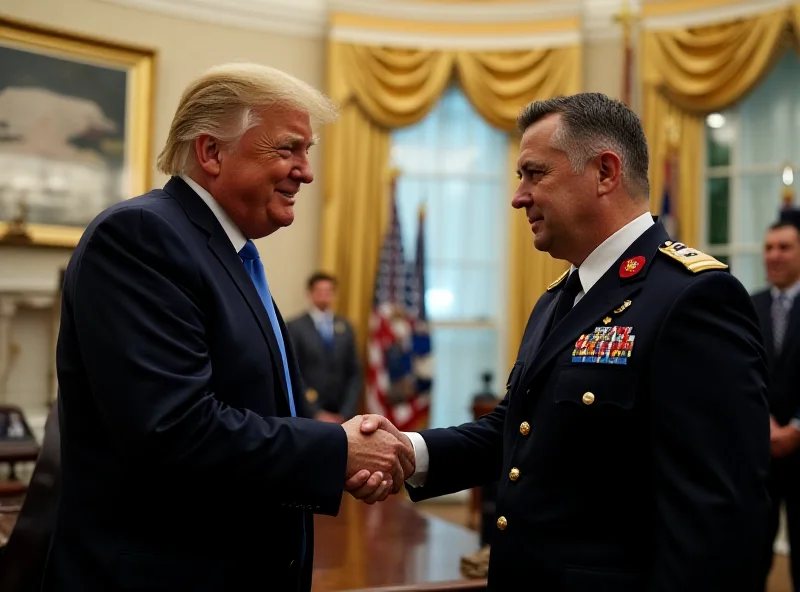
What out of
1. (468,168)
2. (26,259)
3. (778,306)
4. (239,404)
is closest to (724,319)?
(239,404)

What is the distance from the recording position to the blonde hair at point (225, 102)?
186cm

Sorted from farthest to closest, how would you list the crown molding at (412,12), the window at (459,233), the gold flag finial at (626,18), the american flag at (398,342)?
the window at (459,233) < the crown molding at (412,12) < the american flag at (398,342) < the gold flag finial at (626,18)

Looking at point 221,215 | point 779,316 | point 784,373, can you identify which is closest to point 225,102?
point 221,215

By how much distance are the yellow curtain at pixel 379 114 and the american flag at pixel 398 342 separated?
0.18 m

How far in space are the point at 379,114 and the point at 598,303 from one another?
574 cm

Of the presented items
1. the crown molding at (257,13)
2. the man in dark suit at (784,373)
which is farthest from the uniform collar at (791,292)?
the crown molding at (257,13)

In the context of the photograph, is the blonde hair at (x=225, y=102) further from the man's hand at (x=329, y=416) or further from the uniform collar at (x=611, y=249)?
the man's hand at (x=329, y=416)

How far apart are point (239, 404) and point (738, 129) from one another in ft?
19.5

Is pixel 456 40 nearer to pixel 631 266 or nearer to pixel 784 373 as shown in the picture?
pixel 784 373

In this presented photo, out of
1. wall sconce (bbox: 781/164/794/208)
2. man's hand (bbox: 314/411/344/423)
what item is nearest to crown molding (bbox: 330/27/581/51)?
wall sconce (bbox: 781/164/794/208)

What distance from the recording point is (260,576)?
1.73 m

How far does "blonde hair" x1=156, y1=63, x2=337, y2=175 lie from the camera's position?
1.86m

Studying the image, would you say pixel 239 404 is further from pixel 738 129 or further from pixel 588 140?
pixel 738 129

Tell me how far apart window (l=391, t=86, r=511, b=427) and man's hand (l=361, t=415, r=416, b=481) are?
549 centimetres
